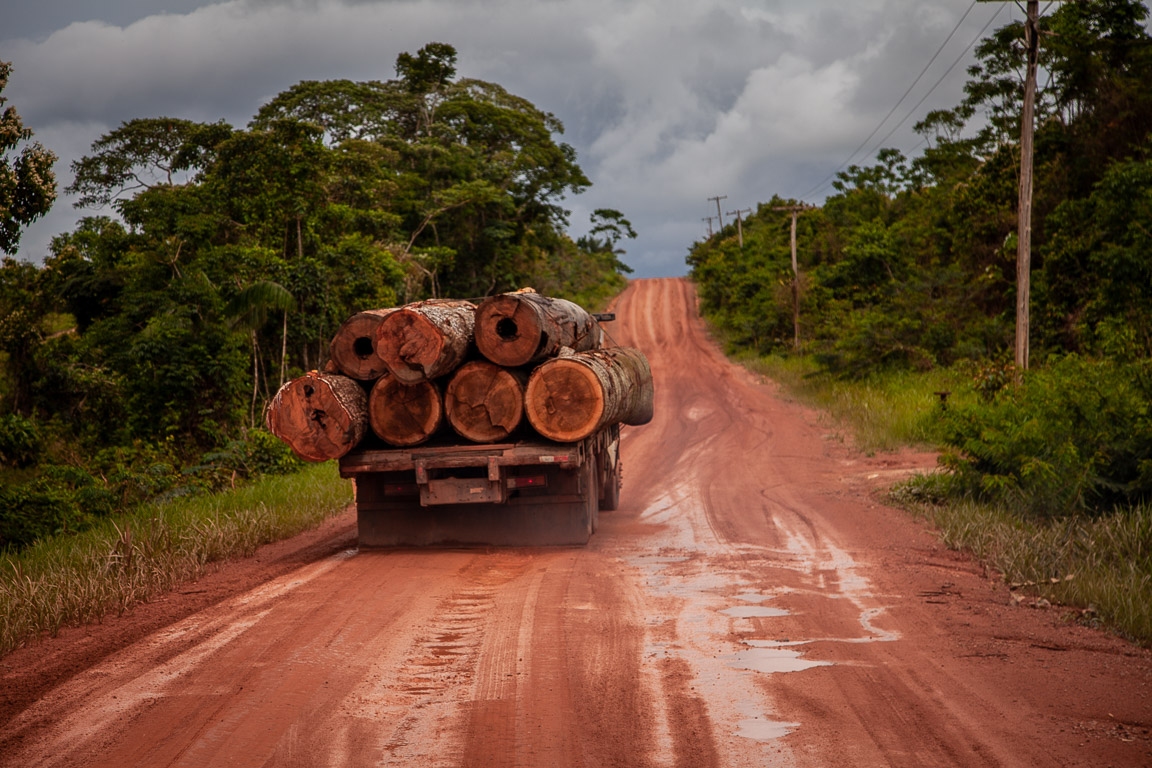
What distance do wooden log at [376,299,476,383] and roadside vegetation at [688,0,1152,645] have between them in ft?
17.1

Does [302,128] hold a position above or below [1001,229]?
above

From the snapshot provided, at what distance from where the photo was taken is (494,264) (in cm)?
3366

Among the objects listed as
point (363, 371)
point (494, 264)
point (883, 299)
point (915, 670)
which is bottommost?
point (915, 670)

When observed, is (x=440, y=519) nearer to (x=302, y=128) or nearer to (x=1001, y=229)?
(x=302, y=128)

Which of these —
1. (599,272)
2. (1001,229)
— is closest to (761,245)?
(599,272)

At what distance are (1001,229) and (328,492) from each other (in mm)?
19639

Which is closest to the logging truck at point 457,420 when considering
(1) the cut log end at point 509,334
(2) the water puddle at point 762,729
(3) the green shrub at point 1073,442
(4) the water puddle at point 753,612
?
(1) the cut log end at point 509,334

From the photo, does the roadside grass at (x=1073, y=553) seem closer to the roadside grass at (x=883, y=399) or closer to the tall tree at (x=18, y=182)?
the roadside grass at (x=883, y=399)

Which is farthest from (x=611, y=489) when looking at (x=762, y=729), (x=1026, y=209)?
(x=1026, y=209)

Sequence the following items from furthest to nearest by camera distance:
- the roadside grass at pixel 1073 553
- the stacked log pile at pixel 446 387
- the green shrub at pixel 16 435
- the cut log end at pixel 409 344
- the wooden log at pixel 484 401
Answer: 1. the green shrub at pixel 16 435
2. the wooden log at pixel 484 401
3. the stacked log pile at pixel 446 387
4. the cut log end at pixel 409 344
5. the roadside grass at pixel 1073 553

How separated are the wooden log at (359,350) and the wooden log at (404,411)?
0.13 m

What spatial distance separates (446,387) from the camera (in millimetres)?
8555

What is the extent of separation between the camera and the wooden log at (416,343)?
7.93m

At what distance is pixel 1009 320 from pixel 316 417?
64.1ft
